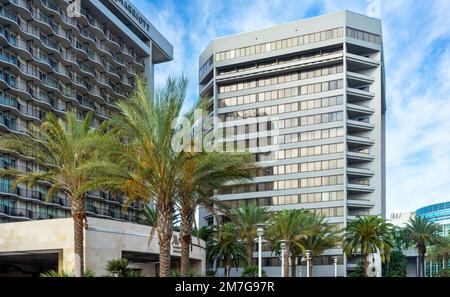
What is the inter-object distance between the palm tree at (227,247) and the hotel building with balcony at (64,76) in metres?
12.8

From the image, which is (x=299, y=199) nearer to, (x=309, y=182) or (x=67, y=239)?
(x=309, y=182)

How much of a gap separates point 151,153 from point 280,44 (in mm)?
80162

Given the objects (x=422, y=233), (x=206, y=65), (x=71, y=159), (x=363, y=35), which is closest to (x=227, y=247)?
(x=422, y=233)

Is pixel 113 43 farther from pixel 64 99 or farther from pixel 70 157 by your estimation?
pixel 70 157

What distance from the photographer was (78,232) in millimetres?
29469

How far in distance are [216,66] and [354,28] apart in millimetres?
25683

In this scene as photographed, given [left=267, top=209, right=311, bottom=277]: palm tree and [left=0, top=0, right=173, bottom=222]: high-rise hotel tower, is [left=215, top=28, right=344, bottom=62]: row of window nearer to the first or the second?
[left=0, top=0, right=173, bottom=222]: high-rise hotel tower

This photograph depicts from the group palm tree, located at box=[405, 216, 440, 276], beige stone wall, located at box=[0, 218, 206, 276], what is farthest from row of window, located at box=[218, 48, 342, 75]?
beige stone wall, located at box=[0, 218, 206, 276]

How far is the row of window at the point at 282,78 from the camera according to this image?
98156mm

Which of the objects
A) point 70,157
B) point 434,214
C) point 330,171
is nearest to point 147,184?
point 70,157

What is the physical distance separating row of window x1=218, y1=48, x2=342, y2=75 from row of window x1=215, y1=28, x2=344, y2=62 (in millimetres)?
2033

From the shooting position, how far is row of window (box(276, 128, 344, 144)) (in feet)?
313

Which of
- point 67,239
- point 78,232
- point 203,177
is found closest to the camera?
point 203,177

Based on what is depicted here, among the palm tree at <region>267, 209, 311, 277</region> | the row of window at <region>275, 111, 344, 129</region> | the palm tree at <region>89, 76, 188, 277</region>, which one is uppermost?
the row of window at <region>275, 111, 344, 129</region>
